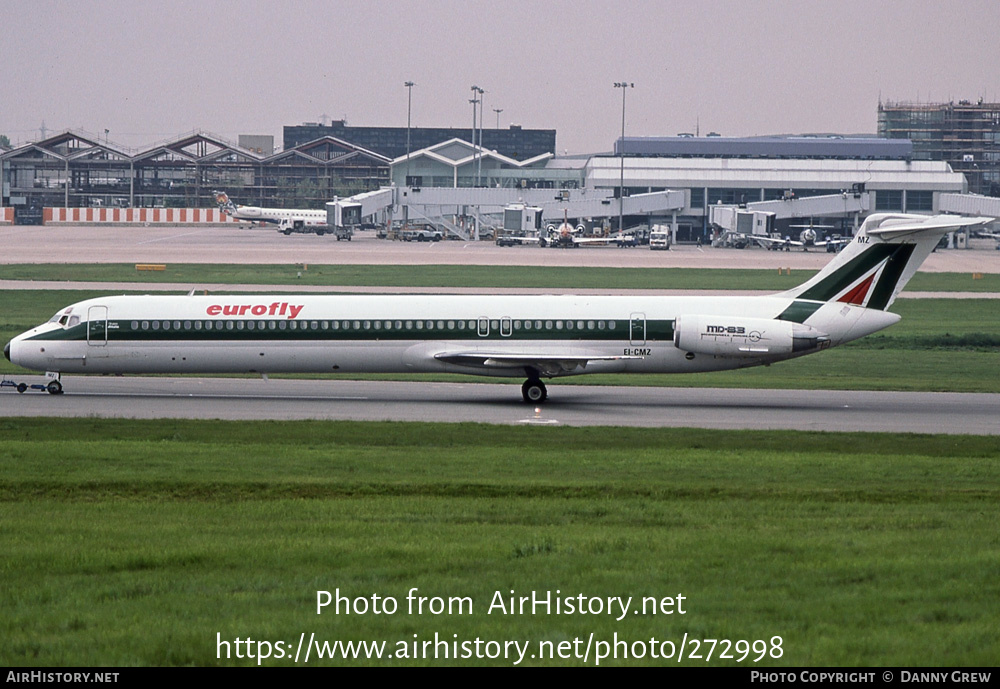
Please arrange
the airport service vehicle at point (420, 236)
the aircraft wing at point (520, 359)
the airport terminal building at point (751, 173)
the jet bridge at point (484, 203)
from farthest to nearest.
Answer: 1. the airport terminal building at point (751, 173)
2. the jet bridge at point (484, 203)
3. the airport service vehicle at point (420, 236)
4. the aircraft wing at point (520, 359)

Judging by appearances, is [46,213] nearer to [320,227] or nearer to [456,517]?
[320,227]

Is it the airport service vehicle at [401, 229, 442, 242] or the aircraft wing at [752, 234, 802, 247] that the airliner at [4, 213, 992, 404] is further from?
the airport service vehicle at [401, 229, 442, 242]

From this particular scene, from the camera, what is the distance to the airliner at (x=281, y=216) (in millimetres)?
147250

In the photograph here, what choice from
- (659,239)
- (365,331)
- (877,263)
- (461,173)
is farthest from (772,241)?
(365,331)

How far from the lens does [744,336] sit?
32125 mm

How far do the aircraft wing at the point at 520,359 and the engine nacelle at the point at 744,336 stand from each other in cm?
175

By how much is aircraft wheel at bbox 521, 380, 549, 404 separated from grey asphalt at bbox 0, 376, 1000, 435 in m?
0.27

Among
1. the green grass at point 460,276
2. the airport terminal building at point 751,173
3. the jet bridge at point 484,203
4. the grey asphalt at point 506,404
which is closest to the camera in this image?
the grey asphalt at point 506,404

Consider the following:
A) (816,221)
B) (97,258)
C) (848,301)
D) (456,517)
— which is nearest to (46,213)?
(97,258)

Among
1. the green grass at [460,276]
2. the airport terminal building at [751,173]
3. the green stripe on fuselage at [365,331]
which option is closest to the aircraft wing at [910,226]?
the green stripe on fuselage at [365,331]

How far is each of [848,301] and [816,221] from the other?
117154 millimetres

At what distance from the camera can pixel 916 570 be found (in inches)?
432

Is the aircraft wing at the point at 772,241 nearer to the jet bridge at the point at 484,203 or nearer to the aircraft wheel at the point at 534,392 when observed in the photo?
the jet bridge at the point at 484,203

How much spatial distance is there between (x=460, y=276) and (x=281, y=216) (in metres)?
86.2
